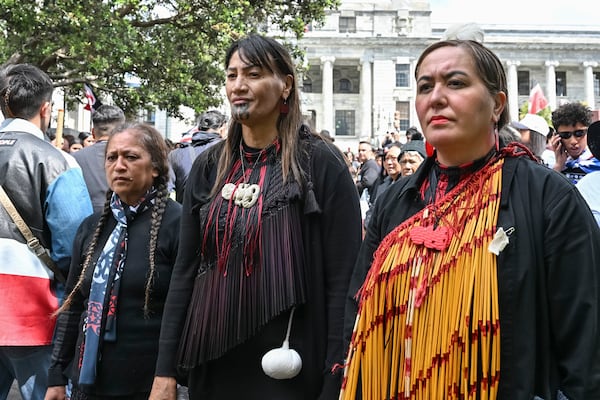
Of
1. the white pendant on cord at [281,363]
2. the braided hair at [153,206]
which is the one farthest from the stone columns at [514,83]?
the white pendant on cord at [281,363]

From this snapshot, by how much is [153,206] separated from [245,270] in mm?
1013

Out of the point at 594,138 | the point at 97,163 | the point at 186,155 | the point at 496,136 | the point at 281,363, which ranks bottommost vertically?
the point at 281,363

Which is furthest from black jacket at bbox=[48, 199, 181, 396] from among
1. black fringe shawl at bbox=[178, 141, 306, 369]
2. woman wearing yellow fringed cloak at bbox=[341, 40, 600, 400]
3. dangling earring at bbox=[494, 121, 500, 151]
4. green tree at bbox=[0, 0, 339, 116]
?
green tree at bbox=[0, 0, 339, 116]

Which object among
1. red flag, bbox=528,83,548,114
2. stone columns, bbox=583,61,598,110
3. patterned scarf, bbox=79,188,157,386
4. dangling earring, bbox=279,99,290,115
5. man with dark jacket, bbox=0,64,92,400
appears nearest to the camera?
dangling earring, bbox=279,99,290,115

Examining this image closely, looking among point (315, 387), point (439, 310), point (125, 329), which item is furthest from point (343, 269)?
point (125, 329)

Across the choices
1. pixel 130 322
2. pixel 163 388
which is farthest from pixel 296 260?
pixel 130 322

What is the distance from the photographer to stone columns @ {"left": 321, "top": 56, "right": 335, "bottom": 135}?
197 feet

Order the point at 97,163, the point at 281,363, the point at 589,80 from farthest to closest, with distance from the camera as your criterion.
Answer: the point at 589,80 < the point at 97,163 < the point at 281,363

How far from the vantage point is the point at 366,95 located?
59.0 metres

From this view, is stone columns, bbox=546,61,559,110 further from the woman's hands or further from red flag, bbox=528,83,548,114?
the woman's hands

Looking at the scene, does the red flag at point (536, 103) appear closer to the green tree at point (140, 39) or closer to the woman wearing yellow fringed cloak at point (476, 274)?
the green tree at point (140, 39)

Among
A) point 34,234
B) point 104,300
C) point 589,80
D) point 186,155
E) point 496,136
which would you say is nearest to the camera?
point 496,136

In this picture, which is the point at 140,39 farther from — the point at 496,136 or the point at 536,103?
the point at 496,136

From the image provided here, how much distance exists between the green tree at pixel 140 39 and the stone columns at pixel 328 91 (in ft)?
150
